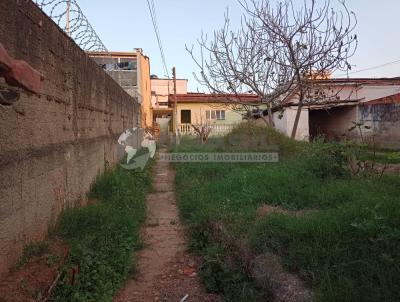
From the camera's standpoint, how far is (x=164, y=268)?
3.82m

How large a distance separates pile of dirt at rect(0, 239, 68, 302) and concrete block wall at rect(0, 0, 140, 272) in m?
0.10

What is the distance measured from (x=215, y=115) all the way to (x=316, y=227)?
21.1m

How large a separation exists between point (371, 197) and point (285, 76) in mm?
7085

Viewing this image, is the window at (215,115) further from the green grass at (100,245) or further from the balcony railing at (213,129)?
the green grass at (100,245)

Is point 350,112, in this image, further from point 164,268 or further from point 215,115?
point 164,268

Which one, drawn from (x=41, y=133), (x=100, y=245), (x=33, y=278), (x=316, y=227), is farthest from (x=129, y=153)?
(x=33, y=278)

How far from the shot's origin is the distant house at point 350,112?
1300cm

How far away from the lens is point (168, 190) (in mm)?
7945

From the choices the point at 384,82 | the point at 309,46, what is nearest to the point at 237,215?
the point at 309,46

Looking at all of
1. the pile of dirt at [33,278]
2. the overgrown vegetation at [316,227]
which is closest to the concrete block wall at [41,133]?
the pile of dirt at [33,278]

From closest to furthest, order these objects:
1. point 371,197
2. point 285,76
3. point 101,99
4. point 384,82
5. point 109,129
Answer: point 371,197
point 101,99
point 109,129
point 285,76
point 384,82

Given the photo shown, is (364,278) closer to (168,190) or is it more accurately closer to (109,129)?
(168,190)

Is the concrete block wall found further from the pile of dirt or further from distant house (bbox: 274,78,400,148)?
distant house (bbox: 274,78,400,148)

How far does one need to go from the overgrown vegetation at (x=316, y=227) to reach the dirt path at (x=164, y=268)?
0.17 meters
